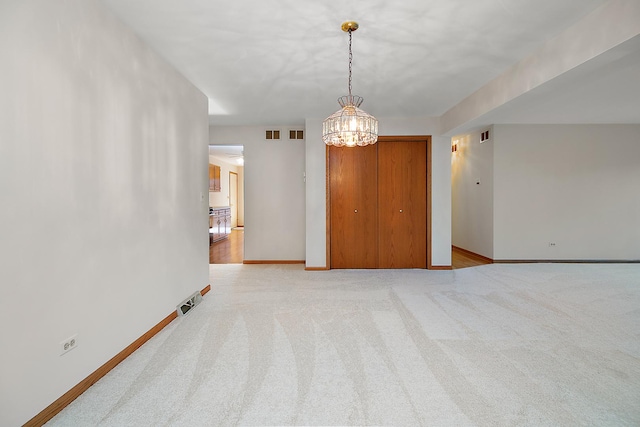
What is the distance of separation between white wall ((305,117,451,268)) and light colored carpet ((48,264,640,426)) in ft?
4.14

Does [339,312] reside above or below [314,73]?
below

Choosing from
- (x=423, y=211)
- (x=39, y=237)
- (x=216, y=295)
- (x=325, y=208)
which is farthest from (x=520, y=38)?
(x=216, y=295)

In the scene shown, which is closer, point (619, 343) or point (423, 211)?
point (619, 343)

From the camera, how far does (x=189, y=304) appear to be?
11.0 ft

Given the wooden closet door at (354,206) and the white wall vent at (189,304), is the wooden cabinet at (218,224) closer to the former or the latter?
the wooden closet door at (354,206)

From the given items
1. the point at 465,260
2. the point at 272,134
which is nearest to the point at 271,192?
the point at 272,134

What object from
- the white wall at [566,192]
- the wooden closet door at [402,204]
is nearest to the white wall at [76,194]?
the wooden closet door at [402,204]

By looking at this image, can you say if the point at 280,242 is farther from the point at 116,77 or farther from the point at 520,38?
the point at 520,38

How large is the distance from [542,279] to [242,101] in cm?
506

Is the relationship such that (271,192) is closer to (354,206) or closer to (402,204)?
(354,206)

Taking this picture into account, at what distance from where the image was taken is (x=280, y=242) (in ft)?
18.8

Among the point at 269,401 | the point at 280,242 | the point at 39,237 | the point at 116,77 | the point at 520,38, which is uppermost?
the point at 520,38

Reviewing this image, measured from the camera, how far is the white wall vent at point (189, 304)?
10.4ft

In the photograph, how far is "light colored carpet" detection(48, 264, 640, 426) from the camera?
1.71 metres
